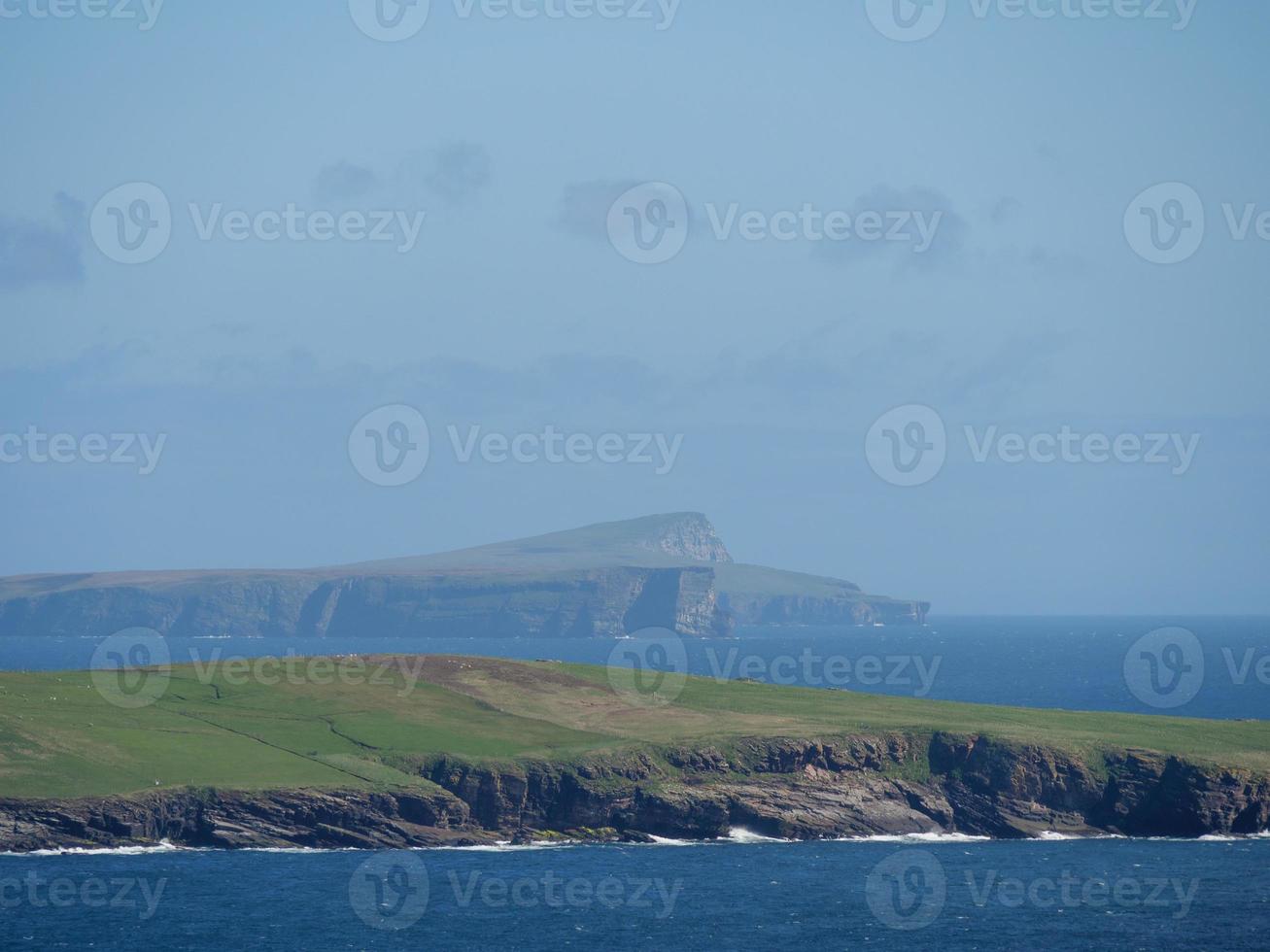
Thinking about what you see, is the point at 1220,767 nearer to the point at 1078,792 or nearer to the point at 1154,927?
the point at 1078,792

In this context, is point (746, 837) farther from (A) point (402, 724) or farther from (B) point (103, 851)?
(B) point (103, 851)

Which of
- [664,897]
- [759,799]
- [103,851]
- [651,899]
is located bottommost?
[103,851]

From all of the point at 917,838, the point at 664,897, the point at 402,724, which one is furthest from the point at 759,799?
the point at 402,724

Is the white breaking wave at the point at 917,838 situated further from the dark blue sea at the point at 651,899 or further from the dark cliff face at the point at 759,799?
the dark blue sea at the point at 651,899

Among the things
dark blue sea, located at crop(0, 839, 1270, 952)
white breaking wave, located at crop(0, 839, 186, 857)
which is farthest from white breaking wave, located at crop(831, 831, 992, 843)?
white breaking wave, located at crop(0, 839, 186, 857)

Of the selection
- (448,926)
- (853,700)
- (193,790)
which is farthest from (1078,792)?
(193,790)

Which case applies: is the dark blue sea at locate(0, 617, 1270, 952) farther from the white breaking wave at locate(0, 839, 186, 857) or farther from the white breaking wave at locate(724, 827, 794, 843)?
the white breaking wave at locate(0, 839, 186, 857)
